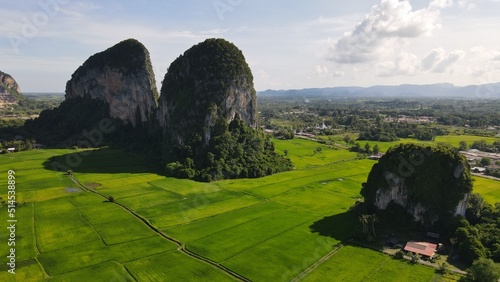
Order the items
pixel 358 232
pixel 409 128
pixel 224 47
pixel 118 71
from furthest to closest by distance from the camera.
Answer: pixel 409 128 < pixel 118 71 < pixel 224 47 < pixel 358 232

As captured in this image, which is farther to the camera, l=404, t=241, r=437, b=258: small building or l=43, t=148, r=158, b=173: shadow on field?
l=43, t=148, r=158, b=173: shadow on field

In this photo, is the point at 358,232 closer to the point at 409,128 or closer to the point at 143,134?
the point at 143,134

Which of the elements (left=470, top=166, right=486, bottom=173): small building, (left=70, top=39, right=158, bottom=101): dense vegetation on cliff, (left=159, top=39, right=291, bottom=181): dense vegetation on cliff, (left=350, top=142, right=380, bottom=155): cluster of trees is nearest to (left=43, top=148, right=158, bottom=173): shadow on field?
(left=159, top=39, right=291, bottom=181): dense vegetation on cliff

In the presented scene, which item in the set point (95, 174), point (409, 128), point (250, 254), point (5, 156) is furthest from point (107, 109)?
point (409, 128)

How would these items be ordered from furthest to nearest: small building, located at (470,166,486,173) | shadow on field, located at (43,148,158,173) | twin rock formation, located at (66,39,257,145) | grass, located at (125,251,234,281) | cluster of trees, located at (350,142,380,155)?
cluster of trees, located at (350,142,380,155)
twin rock formation, located at (66,39,257,145)
small building, located at (470,166,486,173)
shadow on field, located at (43,148,158,173)
grass, located at (125,251,234,281)

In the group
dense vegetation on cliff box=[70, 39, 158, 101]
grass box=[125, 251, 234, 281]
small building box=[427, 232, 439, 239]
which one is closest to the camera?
grass box=[125, 251, 234, 281]

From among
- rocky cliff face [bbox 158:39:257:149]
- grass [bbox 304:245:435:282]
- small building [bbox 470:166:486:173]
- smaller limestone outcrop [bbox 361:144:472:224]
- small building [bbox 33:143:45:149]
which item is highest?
rocky cliff face [bbox 158:39:257:149]

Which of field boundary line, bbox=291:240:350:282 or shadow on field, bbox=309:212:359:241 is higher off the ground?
shadow on field, bbox=309:212:359:241

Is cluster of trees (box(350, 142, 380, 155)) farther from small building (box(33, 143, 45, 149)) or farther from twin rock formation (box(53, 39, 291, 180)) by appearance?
small building (box(33, 143, 45, 149))
